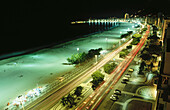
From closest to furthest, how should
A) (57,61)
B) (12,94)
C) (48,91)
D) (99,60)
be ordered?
(48,91)
(12,94)
(99,60)
(57,61)

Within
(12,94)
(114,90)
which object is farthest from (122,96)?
(12,94)

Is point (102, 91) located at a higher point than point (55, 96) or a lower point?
higher

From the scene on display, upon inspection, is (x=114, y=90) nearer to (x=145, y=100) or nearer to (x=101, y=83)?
(x=101, y=83)

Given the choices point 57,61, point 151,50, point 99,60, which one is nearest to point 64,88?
point 99,60

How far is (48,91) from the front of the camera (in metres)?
→ 29.2

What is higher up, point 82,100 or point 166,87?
point 166,87

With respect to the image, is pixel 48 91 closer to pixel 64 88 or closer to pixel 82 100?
pixel 64 88

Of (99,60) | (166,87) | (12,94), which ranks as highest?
(166,87)

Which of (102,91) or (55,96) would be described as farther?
(102,91)

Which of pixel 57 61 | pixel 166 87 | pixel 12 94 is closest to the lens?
pixel 166 87

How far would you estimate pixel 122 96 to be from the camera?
2767 centimetres

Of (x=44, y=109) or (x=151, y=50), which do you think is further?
(x=151, y=50)

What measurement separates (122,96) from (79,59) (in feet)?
70.9

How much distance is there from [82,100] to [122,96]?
24.6ft
